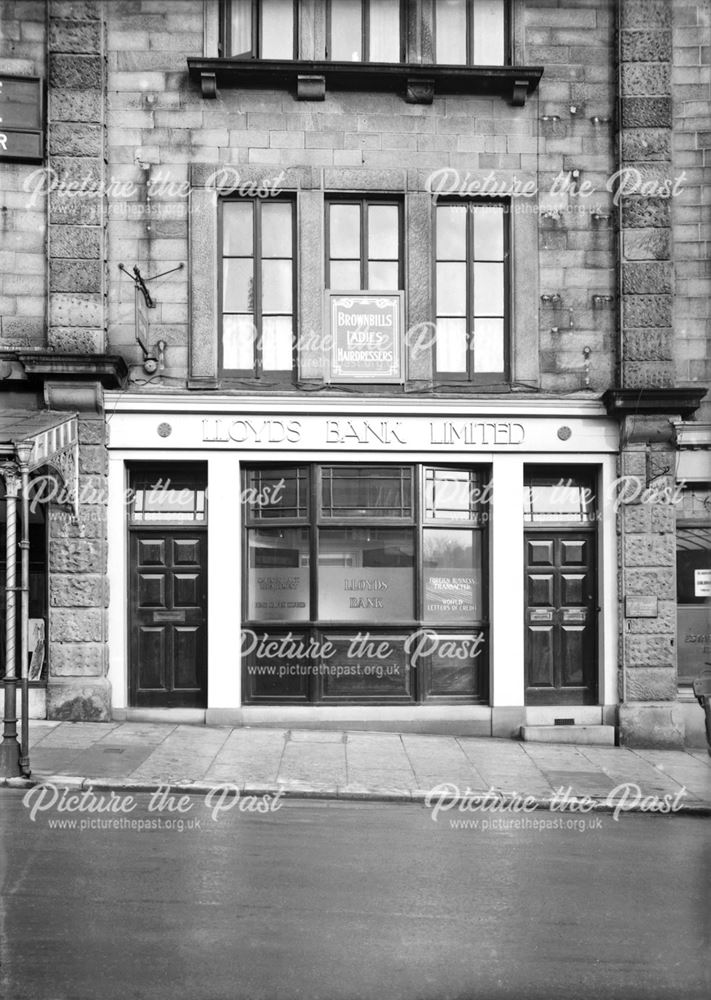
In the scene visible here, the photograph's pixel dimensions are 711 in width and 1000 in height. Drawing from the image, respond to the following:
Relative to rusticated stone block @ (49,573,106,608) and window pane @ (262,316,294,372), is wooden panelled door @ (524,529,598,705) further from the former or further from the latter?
rusticated stone block @ (49,573,106,608)

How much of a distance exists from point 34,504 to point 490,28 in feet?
28.7

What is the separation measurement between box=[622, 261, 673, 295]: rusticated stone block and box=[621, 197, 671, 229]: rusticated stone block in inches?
20.2

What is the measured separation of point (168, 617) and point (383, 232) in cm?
593

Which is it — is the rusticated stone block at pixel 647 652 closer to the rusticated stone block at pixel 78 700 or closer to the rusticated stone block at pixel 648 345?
the rusticated stone block at pixel 648 345

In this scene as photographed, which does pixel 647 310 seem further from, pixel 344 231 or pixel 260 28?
pixel 260 28

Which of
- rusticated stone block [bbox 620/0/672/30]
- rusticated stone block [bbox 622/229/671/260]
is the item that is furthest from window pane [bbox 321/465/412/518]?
rusticated stone block [bbox 620/0/672/30]

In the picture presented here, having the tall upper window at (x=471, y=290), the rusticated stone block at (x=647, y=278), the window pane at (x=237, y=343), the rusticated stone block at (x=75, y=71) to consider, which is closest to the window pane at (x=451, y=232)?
the tall upper window at (x=471, y=290)

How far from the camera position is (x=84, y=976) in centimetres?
473

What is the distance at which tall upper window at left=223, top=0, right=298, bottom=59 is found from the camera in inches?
467

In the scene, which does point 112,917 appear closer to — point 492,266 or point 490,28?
point 492,266

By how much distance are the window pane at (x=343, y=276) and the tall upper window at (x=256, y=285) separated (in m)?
0.56

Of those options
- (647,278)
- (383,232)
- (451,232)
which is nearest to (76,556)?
(383,232)

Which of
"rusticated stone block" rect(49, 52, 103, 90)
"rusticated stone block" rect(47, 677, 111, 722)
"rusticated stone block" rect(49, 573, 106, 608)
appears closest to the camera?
"rusticated stone block" rect(47, 677, 111, 722)

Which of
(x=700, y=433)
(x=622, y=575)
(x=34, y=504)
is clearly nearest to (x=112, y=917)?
(x=34, y=504)
